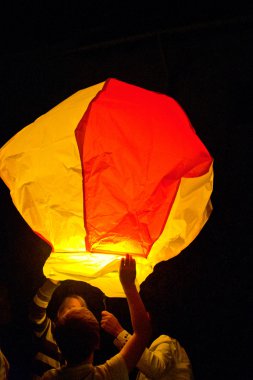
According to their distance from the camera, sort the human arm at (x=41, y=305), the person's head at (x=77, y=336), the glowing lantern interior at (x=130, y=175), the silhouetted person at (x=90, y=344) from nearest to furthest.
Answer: the glowing lantern interior at (x=130, y=175) → the silhouetted person at (x=90, y=344) → the person's head at (x=77, y=336) → the human arm at (x=41, y=305)

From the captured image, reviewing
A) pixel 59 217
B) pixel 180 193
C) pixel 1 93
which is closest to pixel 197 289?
pixel 180 193

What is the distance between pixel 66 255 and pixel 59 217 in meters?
0.17

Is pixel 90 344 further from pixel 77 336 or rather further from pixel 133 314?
pixel 133 314

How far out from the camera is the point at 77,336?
5.04 ft

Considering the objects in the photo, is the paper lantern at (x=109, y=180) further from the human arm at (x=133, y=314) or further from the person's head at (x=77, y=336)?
Answer: the person's head at (x=77, y=336)

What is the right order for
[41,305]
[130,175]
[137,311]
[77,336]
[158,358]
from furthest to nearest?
[158,358]
[41,305]
[77,336]
[137,311]
[130,175]

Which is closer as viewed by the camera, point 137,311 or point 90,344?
point 137,311

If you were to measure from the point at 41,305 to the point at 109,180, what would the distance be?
99 centimetres

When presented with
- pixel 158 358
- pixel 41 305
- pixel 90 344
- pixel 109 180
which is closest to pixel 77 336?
pixel 90 344

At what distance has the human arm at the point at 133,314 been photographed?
122 centimetres

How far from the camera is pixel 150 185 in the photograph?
46.8 inches

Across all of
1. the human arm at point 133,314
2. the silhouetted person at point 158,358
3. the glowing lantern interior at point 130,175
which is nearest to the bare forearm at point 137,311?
the human arm at point 133,314

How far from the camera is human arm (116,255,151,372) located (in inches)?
48.1

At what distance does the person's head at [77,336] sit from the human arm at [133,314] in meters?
0.20
